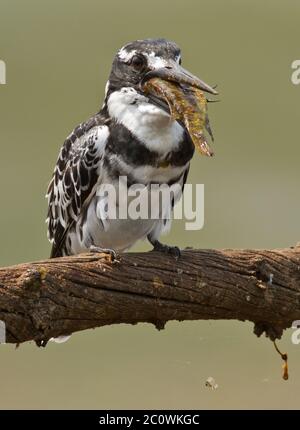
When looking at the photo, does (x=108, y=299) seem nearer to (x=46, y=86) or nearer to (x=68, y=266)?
(x=68, y=266)

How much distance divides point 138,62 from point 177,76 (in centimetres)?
26

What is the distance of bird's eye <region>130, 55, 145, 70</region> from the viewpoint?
536cm

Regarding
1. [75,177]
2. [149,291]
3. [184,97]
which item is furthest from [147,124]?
[149,291]

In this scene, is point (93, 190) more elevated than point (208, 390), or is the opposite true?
point (93, 190)

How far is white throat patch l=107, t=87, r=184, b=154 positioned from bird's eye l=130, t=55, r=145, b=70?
84mm

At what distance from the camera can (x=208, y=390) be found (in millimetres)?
7113

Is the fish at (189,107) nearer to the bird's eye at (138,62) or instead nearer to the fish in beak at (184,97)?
the fish in beak at (184,97)

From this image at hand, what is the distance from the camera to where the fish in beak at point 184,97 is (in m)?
5.06

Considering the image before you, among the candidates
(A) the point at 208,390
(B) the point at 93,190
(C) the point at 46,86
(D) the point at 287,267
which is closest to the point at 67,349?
(A) the point at 208,390

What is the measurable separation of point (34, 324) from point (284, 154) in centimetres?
632

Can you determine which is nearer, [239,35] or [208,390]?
[208,390]

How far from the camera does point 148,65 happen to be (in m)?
5.34

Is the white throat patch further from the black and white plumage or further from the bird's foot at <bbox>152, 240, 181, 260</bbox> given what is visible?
the bird's foot at <bbox>152, 240, 181, 260</bbox>

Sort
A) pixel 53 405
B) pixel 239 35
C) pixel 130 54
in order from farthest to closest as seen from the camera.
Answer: pixel 239 35
pixel 53 405
pixel 130 54
